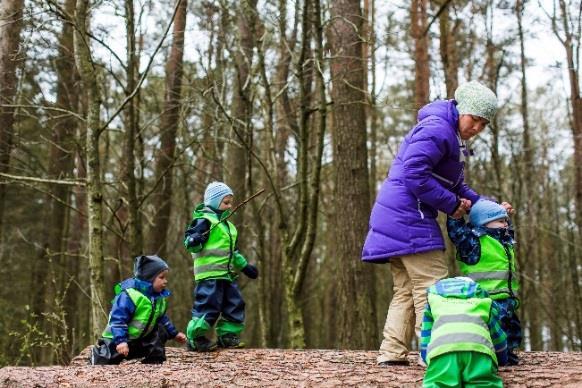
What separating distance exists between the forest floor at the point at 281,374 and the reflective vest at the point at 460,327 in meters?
0.38

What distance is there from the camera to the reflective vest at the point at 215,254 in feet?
19.9

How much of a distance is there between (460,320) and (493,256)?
3.21ft

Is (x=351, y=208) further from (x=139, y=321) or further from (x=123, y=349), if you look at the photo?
(x=123, y=349)

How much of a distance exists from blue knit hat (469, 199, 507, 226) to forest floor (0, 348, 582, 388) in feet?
3.33

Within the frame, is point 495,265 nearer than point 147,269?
Yes

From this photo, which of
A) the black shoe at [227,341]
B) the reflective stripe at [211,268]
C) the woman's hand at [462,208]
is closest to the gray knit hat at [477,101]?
the woman's hand at [462,208]

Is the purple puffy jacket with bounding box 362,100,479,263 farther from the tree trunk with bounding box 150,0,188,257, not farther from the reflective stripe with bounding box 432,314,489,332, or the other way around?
the tree trunk with bounding box 150,0,188,257

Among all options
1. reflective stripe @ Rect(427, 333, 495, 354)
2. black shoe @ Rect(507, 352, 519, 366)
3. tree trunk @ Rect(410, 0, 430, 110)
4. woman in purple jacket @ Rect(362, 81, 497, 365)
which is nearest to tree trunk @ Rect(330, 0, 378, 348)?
woman in purple jacket @ Rect(362, 81, 497, 365)

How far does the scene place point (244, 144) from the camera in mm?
8109

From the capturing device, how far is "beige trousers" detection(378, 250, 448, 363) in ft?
14.2

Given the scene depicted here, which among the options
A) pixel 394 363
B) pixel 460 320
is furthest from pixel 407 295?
pixel 460 320

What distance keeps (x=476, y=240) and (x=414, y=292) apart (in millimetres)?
562

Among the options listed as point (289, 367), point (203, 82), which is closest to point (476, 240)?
point (289, 367)

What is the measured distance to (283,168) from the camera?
47.5 ft
